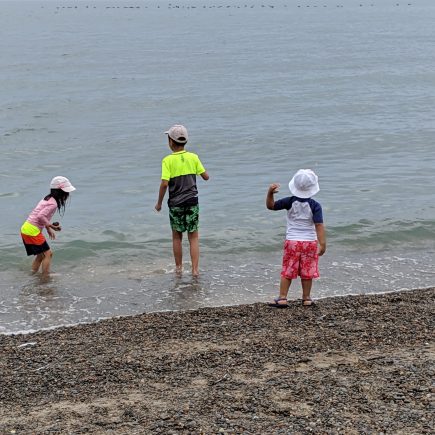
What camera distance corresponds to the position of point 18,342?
761cm

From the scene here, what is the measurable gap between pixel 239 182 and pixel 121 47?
35313 mm

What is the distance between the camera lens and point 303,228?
8.20 metres

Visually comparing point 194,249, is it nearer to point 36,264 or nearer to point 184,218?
point 184,218

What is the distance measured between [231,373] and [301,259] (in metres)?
2.30

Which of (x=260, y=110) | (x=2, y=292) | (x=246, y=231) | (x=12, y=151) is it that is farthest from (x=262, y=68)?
(x=2, y=292)

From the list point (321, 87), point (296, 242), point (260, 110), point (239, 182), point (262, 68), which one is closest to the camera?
point (296, 242)

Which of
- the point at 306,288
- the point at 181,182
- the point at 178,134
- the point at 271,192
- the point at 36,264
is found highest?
the point at 178,134

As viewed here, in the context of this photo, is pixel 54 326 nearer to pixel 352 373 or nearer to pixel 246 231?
pixel 352 373

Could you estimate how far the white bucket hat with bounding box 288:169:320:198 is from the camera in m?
8.00

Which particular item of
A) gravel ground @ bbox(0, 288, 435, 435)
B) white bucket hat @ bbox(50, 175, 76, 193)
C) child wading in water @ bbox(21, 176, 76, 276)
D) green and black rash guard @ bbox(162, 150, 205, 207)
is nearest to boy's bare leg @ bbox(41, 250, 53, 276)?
child wading in water @ bbox(21, 176, 76, 276)

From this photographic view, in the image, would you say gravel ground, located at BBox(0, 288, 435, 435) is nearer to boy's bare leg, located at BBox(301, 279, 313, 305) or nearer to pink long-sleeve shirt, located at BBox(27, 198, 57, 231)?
boy's bare leg, located at BBox(301, 279, 313, 305)

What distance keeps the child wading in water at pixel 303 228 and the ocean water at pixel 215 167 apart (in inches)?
45.6

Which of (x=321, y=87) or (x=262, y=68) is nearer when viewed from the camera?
(x=321, y=87)

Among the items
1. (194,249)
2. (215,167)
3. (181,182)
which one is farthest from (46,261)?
(215,167)
